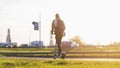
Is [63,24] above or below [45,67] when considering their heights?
above

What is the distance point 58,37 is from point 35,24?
38.8 meters

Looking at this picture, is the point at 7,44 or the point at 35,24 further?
the point at 7,44

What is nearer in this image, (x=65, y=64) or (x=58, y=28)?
(x=65, y=64)

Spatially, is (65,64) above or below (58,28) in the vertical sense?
below

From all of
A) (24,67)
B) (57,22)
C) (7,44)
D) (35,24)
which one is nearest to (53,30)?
(57,22)

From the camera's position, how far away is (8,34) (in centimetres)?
10575

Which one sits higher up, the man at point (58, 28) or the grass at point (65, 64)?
the man at point (58, 28)

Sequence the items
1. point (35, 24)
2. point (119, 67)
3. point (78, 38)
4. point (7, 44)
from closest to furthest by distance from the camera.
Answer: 1. point (119, 67)
2. point (35, 24)
3. point (7, 44)
4. point (78, 38)

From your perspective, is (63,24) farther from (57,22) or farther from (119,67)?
(119,67)

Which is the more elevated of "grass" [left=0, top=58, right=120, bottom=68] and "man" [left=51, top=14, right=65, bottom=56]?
"man" [left=51, top=14, right=65, bottom=56]

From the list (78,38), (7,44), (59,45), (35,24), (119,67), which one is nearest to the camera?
(119,67)

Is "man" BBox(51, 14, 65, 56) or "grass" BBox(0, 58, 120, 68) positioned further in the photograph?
"man" BBox(51, 14, 65, 56)

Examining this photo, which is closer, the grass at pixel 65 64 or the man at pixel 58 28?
the grass at pixel 65 64

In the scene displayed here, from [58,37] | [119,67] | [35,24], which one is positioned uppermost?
[35,24]
